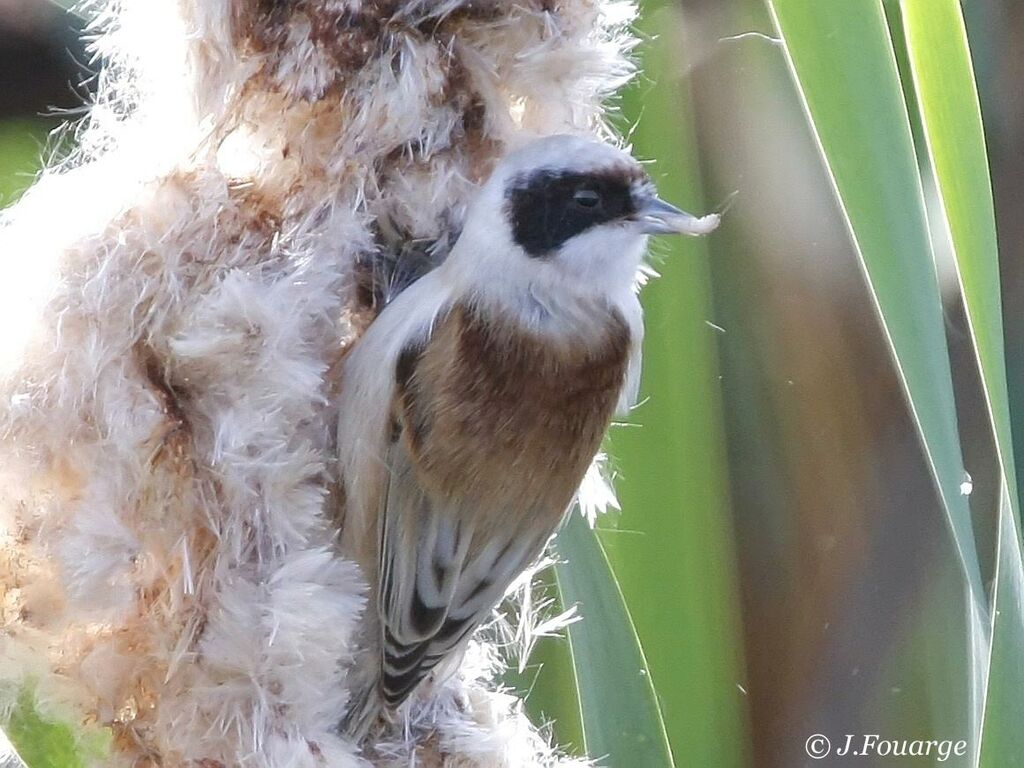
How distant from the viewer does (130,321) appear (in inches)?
21.7

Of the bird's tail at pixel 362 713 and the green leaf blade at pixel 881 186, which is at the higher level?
the green leaf blade at pixel 881 186

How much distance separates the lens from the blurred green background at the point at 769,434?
0.88 meters

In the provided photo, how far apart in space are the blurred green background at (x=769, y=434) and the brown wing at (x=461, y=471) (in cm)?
22

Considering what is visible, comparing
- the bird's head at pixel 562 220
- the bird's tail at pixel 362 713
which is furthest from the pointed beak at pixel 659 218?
the bird's tail at pixel 362 713

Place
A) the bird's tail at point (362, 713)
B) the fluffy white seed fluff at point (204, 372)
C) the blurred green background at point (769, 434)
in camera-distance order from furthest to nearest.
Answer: the blurred green background at point (769, 434), the bird's tail at point (362, 713), the fluffy white seed fluff at point (204, 372)

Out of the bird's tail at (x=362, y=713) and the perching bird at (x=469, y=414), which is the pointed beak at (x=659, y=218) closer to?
the perching bird at (x=469, y=414)

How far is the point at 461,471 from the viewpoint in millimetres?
611

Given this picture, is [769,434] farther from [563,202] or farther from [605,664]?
[563,202]

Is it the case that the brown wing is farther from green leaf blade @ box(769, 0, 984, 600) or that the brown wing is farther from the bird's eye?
green leaf blade @ box(769, 0, 984, 600)

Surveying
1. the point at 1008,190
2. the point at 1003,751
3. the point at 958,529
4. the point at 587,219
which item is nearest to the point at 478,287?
the point at 587,219

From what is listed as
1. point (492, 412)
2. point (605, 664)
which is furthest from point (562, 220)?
point (605, 664)

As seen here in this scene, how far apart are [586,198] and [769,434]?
0.74 m

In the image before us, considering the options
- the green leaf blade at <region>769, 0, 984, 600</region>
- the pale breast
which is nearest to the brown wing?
the pale breast

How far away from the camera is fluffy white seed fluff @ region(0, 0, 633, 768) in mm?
543
